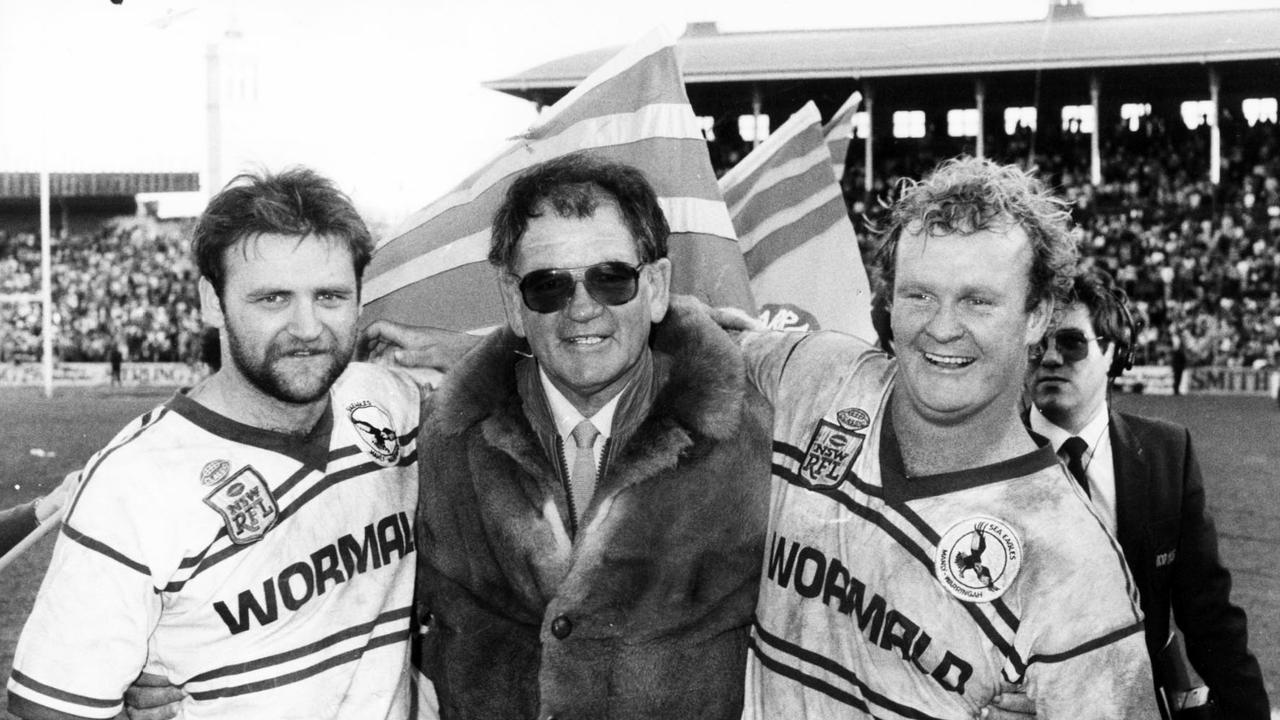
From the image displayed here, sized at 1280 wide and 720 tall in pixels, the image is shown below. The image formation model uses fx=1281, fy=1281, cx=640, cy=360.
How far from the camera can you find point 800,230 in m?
7.12

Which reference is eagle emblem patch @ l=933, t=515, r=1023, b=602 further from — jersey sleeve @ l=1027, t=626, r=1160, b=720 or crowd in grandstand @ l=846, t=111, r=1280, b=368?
crowd in grandstand @ l=846, t=111, r=1280, b=368

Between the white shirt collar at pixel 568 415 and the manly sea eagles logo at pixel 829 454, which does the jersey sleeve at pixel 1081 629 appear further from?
the white shirt collar at pixel 568 415

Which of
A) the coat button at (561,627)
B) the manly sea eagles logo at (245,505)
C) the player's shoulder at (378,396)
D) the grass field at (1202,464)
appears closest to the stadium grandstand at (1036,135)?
the grass field at (1202,464)

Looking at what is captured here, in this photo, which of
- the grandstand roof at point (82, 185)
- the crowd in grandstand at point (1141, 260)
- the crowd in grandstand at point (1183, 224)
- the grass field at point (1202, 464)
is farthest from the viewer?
the grandstand roof at point (82, 185)

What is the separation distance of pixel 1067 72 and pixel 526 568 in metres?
33.5

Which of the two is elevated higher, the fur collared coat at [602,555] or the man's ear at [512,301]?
the man's ear at [512,301]

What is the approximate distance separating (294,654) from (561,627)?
59cm

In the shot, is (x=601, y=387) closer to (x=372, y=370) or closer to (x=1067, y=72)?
(x=372, y=370)

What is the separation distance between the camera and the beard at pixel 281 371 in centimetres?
285

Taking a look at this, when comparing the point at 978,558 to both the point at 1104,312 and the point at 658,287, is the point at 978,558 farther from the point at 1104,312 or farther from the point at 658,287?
the point at 1104,312

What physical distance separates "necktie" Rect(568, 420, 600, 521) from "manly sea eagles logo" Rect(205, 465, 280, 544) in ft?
2.26

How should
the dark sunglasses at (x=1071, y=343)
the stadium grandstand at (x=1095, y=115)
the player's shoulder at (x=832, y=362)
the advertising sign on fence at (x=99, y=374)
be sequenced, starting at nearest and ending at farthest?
the player's shoulder at (x=832, y=362) < the dark sunglasses at (x=1071, y=343) < the stadium grandstand at (x=1095, y=115) < the advertising sign on fence at (x=99, y=374)

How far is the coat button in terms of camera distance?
2.83 metres

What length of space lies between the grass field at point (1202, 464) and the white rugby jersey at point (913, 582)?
0.11 metres
